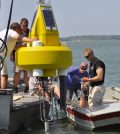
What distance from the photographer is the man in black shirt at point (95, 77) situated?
496 inches

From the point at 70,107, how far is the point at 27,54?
14.5ft

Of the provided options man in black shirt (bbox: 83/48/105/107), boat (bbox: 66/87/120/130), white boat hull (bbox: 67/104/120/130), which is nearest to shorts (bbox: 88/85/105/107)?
man in black shirt (bbox: 83/48/105/107)

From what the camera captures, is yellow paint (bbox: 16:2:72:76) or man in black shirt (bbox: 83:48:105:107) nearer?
yellow paint (bbox: 16:2:72:76)

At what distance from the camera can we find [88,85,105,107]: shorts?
41.7ft

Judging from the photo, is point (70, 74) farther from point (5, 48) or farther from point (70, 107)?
point (5, 48)

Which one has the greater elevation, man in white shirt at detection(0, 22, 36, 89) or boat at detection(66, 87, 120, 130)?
man in white shirt at detection(0, 22, 36, 89)

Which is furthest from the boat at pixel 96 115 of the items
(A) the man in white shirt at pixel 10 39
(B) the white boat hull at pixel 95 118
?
(A) the man in white shirt at pixel 10 39

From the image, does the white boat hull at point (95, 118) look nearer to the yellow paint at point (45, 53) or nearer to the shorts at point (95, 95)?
the shorts at point (95, 95)

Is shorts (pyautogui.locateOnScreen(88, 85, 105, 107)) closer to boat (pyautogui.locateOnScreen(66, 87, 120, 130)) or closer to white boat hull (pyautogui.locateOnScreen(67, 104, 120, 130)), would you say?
boat (pyautogui.locateOnScreen(66, 87, 120, 130))

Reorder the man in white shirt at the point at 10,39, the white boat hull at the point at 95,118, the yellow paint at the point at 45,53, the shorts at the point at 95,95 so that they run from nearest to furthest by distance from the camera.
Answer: the yellow paint at the point at 45,53 < the man in white shirt at the point at 10,39 < the white boat hull at the point at 95,118 < the shorts at the point at 95,95

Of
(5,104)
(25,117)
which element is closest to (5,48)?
(5,104)

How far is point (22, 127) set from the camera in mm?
12172

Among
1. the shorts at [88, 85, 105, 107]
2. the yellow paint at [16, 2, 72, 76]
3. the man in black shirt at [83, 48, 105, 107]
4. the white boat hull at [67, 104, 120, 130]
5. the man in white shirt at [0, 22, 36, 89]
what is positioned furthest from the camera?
the shorts at [88, 85, 105, 107]

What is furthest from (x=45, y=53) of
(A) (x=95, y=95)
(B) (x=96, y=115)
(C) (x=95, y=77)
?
(A) (x=95, y=95)
